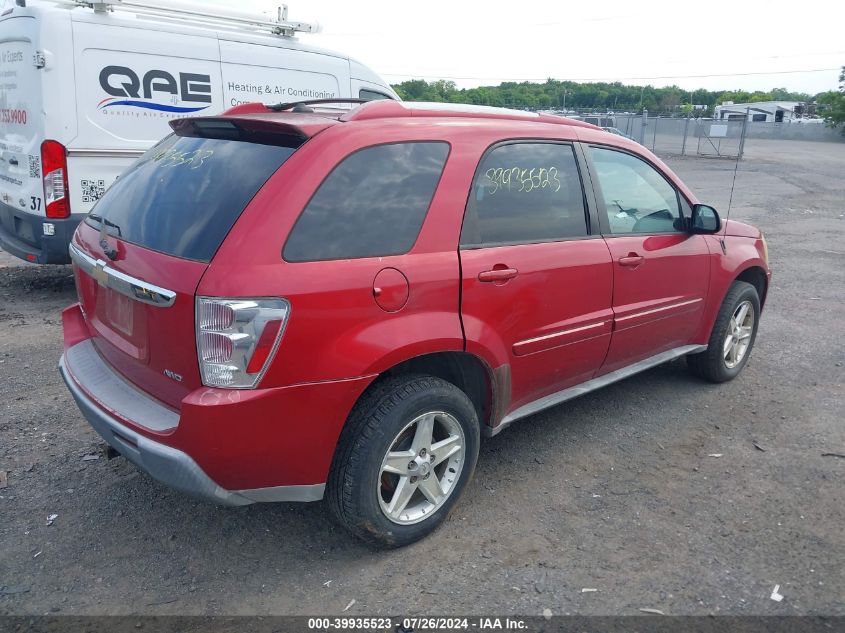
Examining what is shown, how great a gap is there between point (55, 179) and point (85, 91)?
84cm

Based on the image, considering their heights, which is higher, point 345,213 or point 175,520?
point 345,213

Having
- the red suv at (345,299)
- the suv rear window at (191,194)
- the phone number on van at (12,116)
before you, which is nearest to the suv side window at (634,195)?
the red suv at (345,299)

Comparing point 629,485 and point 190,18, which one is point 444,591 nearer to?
point 629,485

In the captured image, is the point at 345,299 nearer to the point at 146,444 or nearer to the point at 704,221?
the point at 146,444

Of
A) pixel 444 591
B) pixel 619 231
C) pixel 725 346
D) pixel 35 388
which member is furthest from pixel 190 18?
pixel 444 591

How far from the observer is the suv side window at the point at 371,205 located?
2.75 m

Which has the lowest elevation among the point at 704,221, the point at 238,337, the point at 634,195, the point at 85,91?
the point at 238,337

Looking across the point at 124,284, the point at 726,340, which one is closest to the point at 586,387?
the point at 726,340

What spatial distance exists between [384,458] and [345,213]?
3.28 ft

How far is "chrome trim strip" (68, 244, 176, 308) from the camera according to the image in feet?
8.77

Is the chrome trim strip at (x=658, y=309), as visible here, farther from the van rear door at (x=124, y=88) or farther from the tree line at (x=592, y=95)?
the tree line at (x=592, y=95)

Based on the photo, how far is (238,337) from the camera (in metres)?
2.56

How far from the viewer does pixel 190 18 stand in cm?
731

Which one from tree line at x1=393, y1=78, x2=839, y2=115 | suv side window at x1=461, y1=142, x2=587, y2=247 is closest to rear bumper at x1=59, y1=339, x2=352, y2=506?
suv side window at x1=461, y1=142, x2=587, y2=247
